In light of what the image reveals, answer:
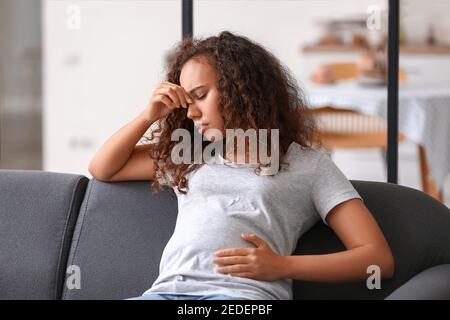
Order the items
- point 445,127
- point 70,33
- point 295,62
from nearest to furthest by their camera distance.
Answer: point 445,127, point 70,33, point 295,62

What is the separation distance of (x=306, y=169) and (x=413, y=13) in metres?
4.58

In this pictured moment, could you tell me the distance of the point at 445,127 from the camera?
385 centimetres

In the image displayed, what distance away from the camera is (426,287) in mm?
1634

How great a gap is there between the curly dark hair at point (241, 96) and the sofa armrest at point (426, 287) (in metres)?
0.34

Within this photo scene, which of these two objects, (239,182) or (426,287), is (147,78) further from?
(426,287)

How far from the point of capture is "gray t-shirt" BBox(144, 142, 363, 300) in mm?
1697

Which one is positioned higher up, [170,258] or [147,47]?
[147,47]

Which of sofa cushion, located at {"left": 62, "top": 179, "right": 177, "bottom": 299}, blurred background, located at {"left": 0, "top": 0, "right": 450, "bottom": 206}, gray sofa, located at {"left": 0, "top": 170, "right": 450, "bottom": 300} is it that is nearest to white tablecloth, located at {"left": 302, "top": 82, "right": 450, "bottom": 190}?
blurred background, located at {"left": 0, "top": 0, "right": 450, "bottom": 206}

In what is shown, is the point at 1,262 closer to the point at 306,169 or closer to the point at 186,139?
the point at 186,139

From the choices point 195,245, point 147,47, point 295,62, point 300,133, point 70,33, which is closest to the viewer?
point 195,245

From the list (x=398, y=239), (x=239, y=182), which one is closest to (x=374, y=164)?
(x=398, y=239)

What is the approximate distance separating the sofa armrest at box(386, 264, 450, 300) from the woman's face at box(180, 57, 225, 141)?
45cm

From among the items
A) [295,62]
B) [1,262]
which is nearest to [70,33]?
[295,62]

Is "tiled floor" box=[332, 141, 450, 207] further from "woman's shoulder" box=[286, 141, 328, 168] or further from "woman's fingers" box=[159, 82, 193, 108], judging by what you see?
"woman's fingers" box=[159, 82, 193, 108]
